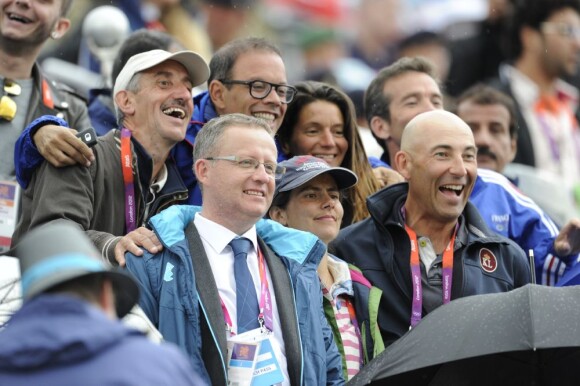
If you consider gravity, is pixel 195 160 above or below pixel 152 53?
below

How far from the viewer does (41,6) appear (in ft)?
26.7

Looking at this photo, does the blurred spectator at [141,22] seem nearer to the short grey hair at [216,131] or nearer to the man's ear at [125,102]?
the man's ear at [125,102]

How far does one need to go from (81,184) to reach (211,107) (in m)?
1.60

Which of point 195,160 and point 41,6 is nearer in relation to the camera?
point 195,160

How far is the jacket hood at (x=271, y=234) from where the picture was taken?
20.1ft

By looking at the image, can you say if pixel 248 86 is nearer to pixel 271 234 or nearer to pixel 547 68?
pixel 271 234

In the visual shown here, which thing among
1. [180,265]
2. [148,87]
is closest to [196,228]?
[180,265]

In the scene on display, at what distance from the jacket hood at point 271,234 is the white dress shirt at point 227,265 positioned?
0.09 metres

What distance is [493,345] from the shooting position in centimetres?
573

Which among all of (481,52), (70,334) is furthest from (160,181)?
(481,52)

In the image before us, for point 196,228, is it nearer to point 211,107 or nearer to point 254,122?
point 254,122

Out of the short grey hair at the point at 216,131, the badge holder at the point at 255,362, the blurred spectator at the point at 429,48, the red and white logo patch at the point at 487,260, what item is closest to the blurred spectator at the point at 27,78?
the short grey hair at the point at 216,131

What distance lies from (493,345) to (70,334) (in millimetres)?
2432

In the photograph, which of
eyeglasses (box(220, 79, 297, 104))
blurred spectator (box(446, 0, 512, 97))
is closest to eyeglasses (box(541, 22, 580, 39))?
blurred spectator (box(446, 0, 512, 97))
